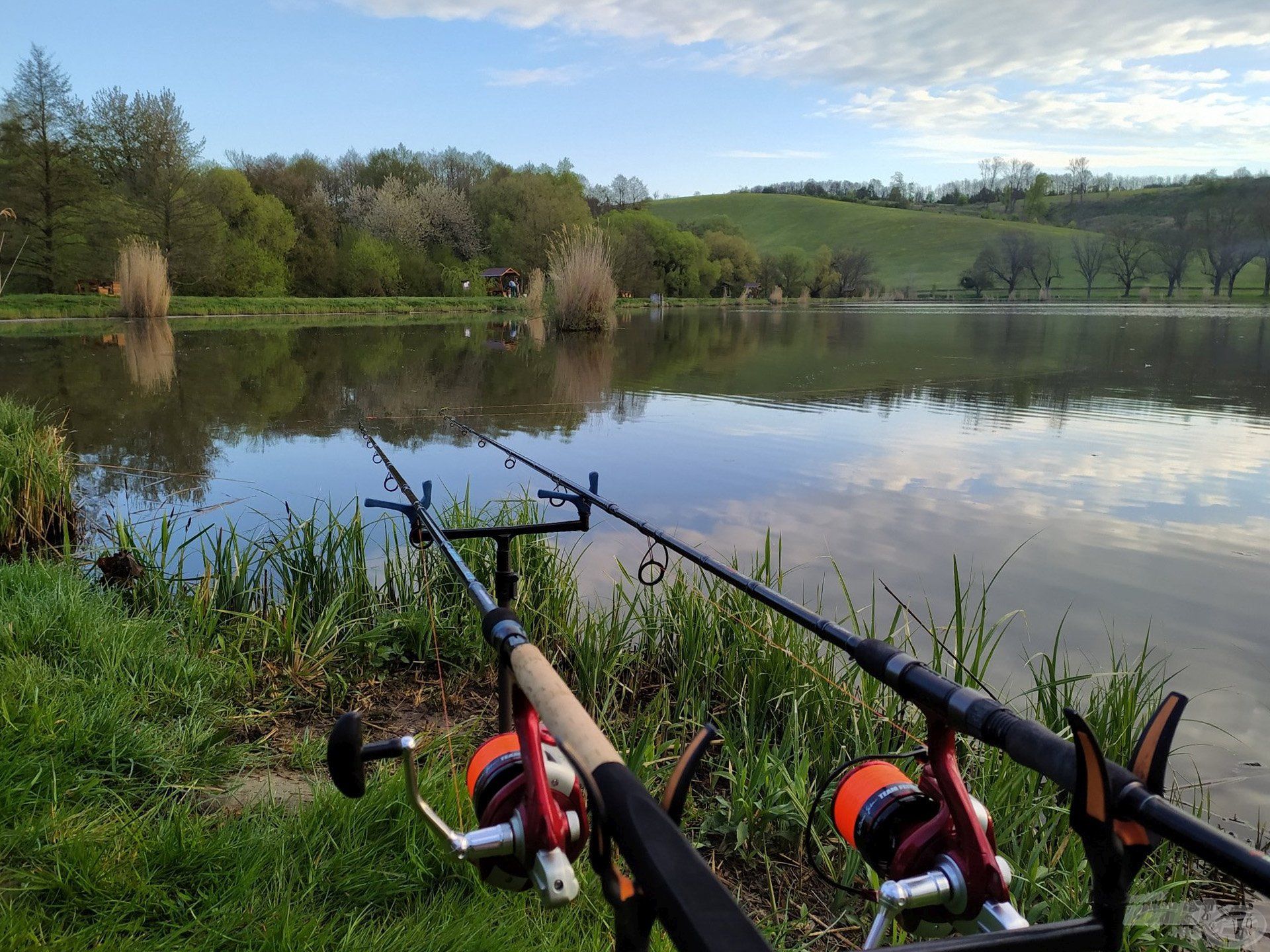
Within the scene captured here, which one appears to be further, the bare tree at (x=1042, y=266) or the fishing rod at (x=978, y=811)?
the bare tree at (x=1042, y=266)

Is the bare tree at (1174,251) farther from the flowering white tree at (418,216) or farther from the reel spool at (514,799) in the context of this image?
the reel spool at (514,799)

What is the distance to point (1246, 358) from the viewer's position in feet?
53.5

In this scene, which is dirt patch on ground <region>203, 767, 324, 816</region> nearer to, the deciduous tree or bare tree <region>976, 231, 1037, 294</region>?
the deciduous tree

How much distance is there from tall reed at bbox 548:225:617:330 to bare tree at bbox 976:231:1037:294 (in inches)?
2808

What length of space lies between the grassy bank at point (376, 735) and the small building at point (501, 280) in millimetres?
53271

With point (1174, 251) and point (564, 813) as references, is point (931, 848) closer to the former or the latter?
point (564, 813)

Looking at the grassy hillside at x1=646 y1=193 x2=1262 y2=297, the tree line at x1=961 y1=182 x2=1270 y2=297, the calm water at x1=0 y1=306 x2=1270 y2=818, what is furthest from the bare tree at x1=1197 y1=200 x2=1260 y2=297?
the calm water at x1=0 y1=306 x2=1270 y2=818

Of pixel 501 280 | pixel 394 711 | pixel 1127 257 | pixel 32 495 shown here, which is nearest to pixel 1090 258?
pixel 1127 257

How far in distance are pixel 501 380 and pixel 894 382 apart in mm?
6227

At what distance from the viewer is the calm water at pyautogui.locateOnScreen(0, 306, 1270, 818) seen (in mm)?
4547

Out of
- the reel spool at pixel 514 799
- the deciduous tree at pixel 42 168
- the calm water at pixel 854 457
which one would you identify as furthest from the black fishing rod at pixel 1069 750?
the deciduous tree at pixel 42 168

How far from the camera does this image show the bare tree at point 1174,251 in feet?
256

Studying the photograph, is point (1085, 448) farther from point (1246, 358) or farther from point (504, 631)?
point (1246, 358)

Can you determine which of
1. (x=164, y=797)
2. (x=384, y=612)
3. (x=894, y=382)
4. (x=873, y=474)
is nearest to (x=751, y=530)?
(x=873, y=474)
